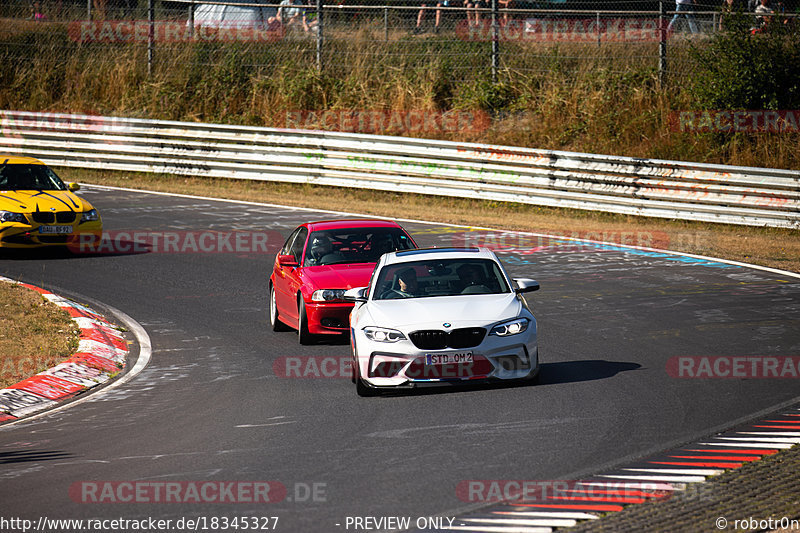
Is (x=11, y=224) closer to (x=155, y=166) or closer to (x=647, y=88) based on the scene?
(x=155, y=166)

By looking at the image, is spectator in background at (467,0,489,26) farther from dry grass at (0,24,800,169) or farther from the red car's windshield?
the red car's windshield

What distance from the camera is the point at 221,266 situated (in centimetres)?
1870

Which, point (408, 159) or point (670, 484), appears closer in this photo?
point (670, 484)

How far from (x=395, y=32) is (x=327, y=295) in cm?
2093

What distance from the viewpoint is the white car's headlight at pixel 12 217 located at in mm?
19156

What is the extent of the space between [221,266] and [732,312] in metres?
8.58

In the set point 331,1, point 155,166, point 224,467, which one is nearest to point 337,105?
point 331,1

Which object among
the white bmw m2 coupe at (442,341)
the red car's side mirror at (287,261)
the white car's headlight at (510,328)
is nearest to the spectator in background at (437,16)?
the red car's side mirror at (287,261)

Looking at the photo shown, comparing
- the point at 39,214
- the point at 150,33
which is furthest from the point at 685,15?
the point at 39,214

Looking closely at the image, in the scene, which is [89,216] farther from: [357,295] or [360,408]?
[360,408]

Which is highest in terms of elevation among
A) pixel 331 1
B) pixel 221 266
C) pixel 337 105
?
pixel 331 1

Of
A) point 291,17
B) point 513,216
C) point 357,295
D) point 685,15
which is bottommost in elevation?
point 513,216

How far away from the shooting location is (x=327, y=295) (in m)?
12.8

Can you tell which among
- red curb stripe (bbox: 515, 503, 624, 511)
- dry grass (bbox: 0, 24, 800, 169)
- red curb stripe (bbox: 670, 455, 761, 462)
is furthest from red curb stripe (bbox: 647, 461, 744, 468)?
dry grass (bbox: 0, 24, 800, 169)
